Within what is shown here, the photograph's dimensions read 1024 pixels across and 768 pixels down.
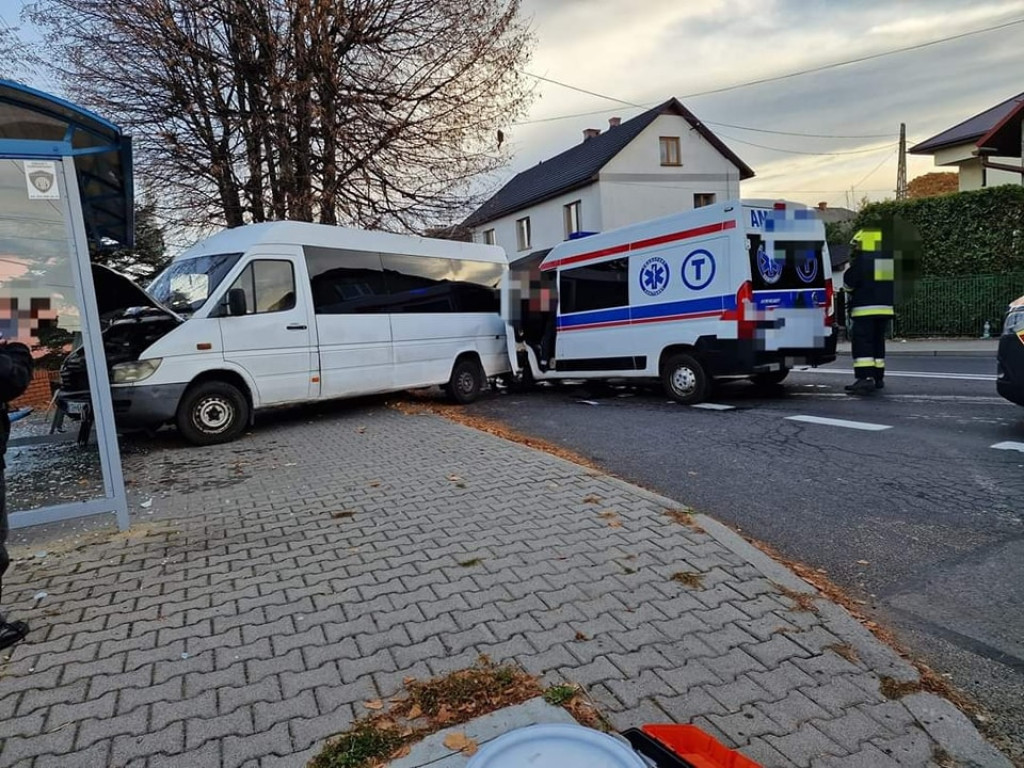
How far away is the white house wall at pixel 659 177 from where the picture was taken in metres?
29.8

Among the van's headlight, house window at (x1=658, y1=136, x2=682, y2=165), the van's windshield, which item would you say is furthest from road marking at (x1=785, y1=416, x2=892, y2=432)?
house window at (x1=658, y1=136, x2=682, y2=165)

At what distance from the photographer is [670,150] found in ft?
103

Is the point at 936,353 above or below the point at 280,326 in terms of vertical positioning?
below

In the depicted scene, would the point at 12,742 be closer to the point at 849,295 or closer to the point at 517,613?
the point at 517,613

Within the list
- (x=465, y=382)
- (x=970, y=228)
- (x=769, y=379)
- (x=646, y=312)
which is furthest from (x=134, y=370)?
(x=970, y=228)

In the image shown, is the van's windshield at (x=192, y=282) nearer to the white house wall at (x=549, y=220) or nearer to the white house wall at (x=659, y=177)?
the white house wall at (x=549, y=220)

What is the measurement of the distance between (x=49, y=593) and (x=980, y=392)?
1028 cm

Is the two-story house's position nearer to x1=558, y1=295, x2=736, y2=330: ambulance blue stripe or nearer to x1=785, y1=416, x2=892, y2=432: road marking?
x1=558, y1=295, x2=736, y2=330: ambulance blue stripe

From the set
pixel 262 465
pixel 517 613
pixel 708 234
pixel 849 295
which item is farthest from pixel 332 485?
pixel 849 295

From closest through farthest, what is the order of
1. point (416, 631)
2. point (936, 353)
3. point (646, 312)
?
1. point (416, 631)
2. point (646, 312)
3. point (936, 353)

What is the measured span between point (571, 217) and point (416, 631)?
98.7 ft

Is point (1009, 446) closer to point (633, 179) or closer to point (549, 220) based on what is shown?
point (633, 179)

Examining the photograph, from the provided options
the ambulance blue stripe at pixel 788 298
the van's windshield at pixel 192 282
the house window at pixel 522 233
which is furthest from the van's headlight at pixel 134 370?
the house window at pixel 522 233

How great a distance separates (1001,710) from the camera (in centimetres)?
238
